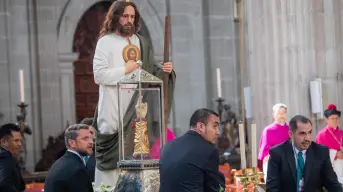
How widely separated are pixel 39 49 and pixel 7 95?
1.06 meters

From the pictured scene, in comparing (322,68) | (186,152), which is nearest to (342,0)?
(322,68)

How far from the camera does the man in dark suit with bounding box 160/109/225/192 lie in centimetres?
563

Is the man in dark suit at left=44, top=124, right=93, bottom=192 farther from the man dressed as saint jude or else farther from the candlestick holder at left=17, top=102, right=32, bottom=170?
the candlestick holder at left=17, top=102, right=32, bottom=170

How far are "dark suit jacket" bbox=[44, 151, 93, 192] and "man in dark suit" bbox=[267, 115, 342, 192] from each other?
4.72 ft

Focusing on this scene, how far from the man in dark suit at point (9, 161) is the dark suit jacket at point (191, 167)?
6.37 ft

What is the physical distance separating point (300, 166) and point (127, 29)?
200 cm

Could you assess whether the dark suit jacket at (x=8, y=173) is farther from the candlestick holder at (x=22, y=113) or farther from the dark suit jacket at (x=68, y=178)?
the candlestick holder at (x=22, y=113)

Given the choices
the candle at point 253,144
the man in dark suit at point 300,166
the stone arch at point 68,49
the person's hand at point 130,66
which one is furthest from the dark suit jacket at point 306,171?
the stone arch at point 68,49

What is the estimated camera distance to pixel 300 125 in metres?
6.20

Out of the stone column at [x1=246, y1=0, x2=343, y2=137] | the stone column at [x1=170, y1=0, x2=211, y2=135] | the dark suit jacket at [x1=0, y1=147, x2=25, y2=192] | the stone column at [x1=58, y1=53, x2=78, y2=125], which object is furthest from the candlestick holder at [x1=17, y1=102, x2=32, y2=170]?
the dark suit jacket at [x1=0, y1=147, x2=25, y2=192]

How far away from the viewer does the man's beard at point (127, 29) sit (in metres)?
7.18

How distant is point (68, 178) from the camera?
603 centimetres

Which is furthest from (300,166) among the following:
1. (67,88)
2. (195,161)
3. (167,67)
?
(67,88)

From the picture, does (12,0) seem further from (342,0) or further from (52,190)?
(52,190)
